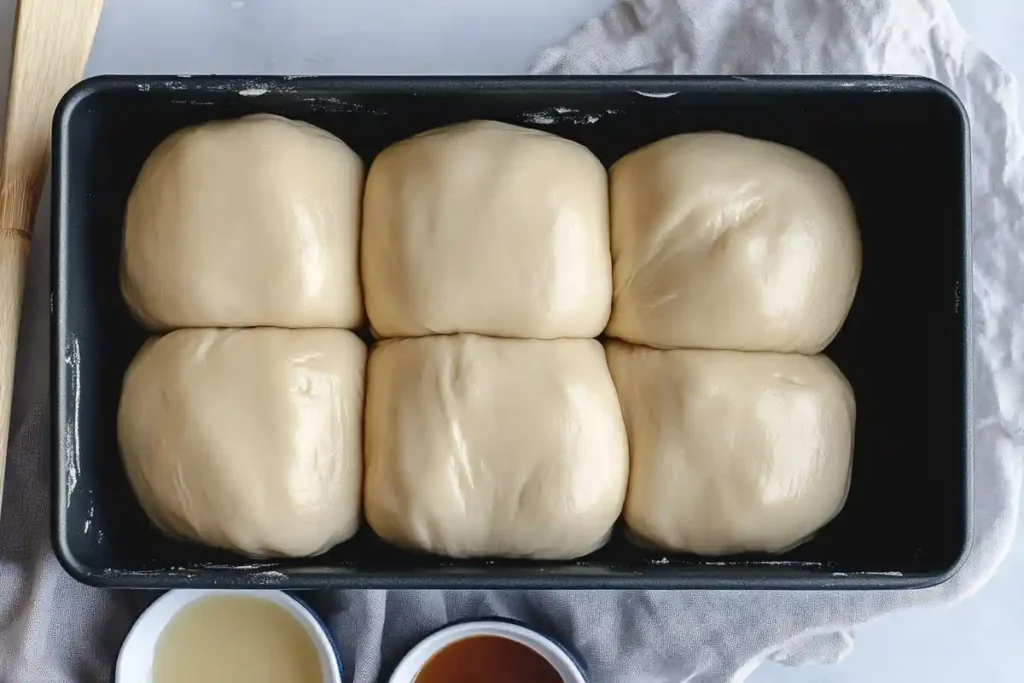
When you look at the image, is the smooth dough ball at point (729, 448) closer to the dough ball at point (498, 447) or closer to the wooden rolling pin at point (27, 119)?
the dough ball at point (498, 447)

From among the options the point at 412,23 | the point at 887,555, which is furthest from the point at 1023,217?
the point at 412,23

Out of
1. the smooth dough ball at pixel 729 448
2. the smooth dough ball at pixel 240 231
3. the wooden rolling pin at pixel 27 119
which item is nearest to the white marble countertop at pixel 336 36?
the wooden rolling pin at pixel 27 119

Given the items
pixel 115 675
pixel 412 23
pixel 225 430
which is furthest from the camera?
pixel 412 23

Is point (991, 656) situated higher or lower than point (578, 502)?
lower

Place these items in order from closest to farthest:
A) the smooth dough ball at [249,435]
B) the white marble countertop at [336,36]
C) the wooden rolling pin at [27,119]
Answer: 1. the smooth dough ball at [249,435]
2. the wooden rolling pin at [27,119]
3. the white marble countertop at [336,36]

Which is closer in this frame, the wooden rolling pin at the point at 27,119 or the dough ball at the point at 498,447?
the dough ball at the point at 498,447

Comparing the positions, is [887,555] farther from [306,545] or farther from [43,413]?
[43,413]

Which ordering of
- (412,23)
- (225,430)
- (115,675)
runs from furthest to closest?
(412,23) < (115,675) < (225,430)
